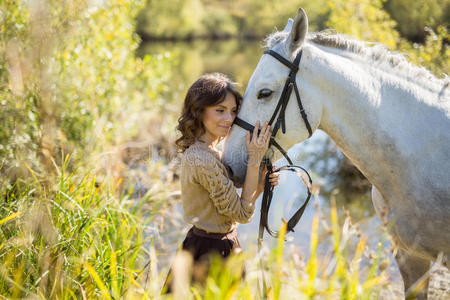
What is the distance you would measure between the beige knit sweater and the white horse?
0.14 meters

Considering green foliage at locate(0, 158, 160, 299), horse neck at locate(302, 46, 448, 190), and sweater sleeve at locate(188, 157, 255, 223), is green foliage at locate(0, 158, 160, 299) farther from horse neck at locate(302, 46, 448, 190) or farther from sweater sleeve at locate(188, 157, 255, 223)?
horse neck at locate(302, 46, 448, 190)

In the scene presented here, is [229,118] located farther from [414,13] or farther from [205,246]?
[414,13]

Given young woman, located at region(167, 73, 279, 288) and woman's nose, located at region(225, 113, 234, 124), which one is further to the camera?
woman's nose, located at region(225, 113, 234, 124)

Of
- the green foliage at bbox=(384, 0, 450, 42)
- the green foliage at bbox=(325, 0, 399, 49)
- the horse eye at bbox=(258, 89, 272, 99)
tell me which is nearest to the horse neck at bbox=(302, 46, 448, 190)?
the horse eye at bbox=(258, 89, 272, 99)

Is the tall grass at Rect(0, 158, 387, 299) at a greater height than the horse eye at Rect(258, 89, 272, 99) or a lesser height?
lesser

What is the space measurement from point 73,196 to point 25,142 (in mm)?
1300

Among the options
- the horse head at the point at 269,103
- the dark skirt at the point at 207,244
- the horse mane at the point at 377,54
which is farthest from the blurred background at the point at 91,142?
the horse head at the point at 269,103

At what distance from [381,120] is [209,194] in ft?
3.82

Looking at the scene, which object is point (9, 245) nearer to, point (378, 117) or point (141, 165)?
point (378, 117)

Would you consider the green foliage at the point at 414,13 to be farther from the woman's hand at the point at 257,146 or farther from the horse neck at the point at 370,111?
the woman's hand at the point at 257,146

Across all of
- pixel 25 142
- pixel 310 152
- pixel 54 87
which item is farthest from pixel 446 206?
pixel 310 152

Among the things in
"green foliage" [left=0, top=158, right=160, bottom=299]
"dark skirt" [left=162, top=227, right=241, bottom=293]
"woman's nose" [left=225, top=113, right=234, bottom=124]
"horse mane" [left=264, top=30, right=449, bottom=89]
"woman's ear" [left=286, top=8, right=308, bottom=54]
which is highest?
"woman's ear" [left=286, top=8, right=308, bottom=54]

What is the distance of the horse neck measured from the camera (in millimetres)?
2215

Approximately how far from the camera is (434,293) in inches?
149
